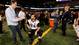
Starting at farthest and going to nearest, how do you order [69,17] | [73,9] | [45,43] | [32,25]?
[73,9] → [69,17] → [45,43] → [32,25]

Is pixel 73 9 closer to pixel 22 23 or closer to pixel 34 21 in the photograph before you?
pixel 22 23

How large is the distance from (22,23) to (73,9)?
8.88 metres

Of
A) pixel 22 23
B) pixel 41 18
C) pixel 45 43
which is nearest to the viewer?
pixel 45 43

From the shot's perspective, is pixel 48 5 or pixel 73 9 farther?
pixel 48 5

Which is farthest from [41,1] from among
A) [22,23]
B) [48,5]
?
[22,23]

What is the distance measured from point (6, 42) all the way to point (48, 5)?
14083mm

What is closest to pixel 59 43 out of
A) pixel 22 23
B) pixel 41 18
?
pixel 22 23

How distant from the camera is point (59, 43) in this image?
1312 centimetres

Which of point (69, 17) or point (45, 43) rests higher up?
point (69, 17)

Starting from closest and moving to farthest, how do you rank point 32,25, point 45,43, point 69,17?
1. point 32,25
2. point 45,43
3. point 69,17

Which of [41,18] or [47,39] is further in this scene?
[41,18]

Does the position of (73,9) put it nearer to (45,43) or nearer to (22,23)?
(22,23)

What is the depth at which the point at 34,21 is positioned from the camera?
12383 mm

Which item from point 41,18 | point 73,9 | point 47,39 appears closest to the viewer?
point 47,39
